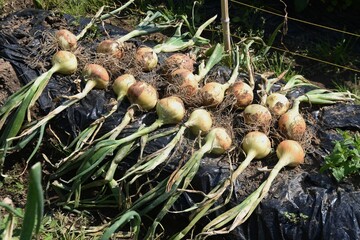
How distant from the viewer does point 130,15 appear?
4.23 meters

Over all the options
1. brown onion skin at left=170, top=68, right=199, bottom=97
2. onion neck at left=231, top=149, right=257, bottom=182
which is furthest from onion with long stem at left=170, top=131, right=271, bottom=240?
brown onion skin at left=170, top=68, right=199, bottom=97

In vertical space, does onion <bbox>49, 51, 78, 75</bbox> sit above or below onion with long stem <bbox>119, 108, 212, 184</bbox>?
above

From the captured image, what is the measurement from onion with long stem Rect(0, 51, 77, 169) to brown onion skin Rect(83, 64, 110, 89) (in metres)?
0.13

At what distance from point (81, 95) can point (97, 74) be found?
0.43ft

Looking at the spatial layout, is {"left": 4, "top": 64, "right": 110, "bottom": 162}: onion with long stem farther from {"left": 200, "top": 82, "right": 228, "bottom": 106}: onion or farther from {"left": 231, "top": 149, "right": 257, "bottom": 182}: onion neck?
{"left": 231, "top": 149, "right": 257, "bottom": 182}: onion neck

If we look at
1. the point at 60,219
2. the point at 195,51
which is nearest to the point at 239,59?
the point at 195,51

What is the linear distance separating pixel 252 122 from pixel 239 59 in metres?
0.56

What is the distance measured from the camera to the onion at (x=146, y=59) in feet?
10.6

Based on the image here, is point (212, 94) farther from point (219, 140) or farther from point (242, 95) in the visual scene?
point (219, 140)

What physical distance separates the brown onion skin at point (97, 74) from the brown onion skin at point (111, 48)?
171 mm

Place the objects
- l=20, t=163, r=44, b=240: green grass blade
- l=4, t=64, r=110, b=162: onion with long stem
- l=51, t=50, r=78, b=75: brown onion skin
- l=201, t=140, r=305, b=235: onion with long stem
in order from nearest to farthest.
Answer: l=20, t=163, r=44, b=240: green grass blade < l=201, t=140, r=305, b=235: onion with long stem < l=4, t=64, r=110, b=162: onion with long stem < l=51, t=50, r=78, b=75: brown onion skin

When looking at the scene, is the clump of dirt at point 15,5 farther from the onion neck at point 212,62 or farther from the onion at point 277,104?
the onion at point 277,104

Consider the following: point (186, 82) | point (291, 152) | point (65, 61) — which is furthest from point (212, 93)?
point (65, 61)

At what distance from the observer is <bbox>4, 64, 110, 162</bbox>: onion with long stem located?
115 inches
